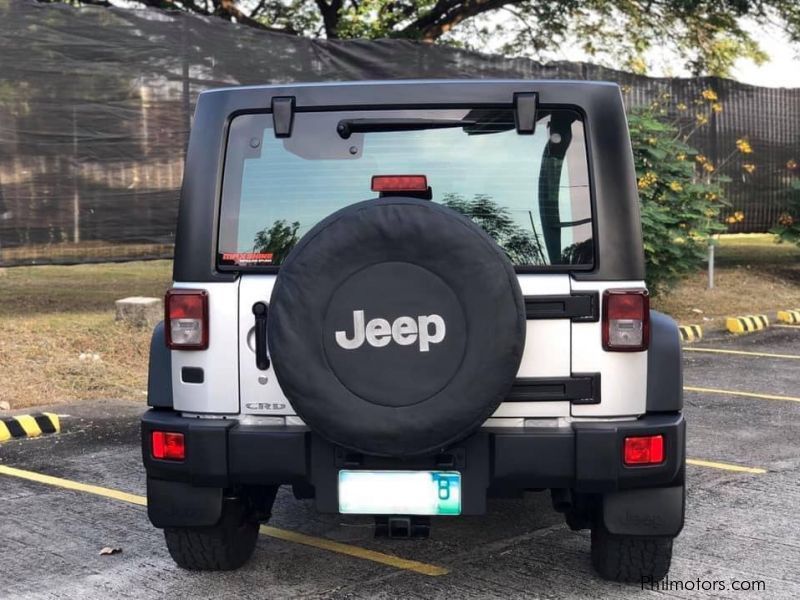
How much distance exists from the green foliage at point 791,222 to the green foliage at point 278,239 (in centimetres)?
1308

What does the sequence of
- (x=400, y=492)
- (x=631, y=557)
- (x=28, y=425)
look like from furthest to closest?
(x=28, y=425) → (x=631, y=557) → (x=400, y=492)

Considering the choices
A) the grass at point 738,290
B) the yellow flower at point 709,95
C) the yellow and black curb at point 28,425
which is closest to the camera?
the yellow and black curb at point 28,425

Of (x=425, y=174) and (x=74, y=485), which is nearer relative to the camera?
(x=425, y=174)

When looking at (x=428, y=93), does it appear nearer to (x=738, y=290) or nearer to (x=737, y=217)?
(x=738, y=290)

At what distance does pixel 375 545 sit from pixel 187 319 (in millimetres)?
1413

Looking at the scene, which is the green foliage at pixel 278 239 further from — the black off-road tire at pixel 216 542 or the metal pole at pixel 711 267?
the metal pole at pixel 711 267

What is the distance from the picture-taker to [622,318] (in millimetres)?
3758

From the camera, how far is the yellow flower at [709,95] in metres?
15.1

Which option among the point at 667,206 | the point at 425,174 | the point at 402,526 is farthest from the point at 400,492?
the point at 667,206

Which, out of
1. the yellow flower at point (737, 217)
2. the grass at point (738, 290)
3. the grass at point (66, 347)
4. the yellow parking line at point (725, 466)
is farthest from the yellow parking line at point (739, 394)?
the yellow flower at point (737, 217)

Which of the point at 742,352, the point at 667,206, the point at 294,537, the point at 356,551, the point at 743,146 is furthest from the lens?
the point at 743,146

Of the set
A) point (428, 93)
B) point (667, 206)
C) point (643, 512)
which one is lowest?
point (643, 512)

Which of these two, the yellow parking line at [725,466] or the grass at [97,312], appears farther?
the grass at [97,312]

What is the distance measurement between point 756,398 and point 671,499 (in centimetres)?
481
